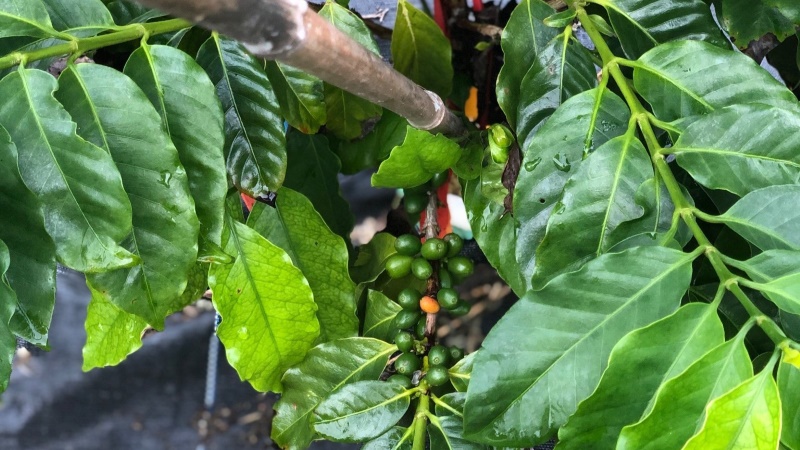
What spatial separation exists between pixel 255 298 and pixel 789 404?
47 cm

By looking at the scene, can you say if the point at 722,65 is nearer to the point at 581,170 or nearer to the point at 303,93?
the point at 581,170

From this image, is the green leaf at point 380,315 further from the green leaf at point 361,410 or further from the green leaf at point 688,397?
the green leaf at point 688,397

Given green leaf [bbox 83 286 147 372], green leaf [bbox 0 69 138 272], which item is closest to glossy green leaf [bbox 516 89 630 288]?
green leaf [bbox 0 69 138 272]

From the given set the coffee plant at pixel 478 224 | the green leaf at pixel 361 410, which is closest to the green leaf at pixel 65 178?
the coffee plant at pixel 478 224

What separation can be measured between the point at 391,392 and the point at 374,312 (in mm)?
130

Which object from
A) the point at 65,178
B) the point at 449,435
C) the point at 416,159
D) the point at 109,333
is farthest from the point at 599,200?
the point at 109,333

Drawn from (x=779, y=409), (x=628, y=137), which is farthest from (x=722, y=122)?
(x=779, y=409)

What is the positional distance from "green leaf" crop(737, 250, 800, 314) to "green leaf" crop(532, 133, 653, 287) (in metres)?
0.09

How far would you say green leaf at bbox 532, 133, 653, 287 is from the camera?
47cm

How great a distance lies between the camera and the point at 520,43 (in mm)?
607

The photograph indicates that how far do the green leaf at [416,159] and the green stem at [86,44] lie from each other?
0.23 meters

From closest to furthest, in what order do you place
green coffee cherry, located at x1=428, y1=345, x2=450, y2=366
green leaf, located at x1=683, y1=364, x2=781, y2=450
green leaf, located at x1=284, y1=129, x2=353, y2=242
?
green leaf, located at x1=683, y1=364, x2=781, y2=450
green coffee cherry, located at x1=428, y1=345, x2=450, y2=366
green leaf, located at x1=284, y1=129, x2=353, y2=242

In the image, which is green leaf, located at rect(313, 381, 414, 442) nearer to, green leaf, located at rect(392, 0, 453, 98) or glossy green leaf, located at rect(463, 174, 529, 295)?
glossy green leaf, located at rect(463, 174, 529, 295)

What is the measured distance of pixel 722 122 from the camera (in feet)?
1.51
